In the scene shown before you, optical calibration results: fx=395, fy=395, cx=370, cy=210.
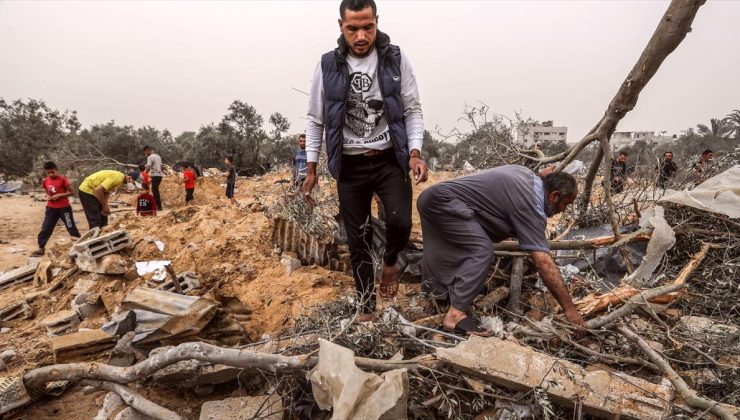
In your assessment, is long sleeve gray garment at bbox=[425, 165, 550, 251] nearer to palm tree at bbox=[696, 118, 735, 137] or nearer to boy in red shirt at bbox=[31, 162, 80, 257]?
boy in red shirt at bbox=[31, 162, 80, 257]

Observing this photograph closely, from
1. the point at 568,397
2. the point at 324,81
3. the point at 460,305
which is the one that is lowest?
the point at 568,397

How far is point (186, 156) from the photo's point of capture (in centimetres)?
2055

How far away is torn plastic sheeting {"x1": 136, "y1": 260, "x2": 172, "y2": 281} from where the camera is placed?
403 cm

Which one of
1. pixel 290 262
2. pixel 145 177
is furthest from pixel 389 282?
pixel 145 177

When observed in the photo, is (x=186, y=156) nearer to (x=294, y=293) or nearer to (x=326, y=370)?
(x=294, y=293)

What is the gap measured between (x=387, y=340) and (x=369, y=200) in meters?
0.87

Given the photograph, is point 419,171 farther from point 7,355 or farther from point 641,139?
point 641,139

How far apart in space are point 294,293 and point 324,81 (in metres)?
1.78

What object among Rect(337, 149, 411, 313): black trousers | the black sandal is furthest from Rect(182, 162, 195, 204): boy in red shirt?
the black sandal

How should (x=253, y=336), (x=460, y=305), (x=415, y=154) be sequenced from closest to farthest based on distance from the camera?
(x=460, y=305)
(x=415, y=154)
(x=253, y=336)

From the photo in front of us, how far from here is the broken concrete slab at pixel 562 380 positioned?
5.15 feet

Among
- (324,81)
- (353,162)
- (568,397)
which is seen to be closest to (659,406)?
(568,397)

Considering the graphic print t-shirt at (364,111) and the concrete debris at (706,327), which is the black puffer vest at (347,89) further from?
the concrete debris at (706,327)

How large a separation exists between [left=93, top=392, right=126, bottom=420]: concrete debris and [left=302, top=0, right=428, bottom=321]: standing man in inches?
52.9
